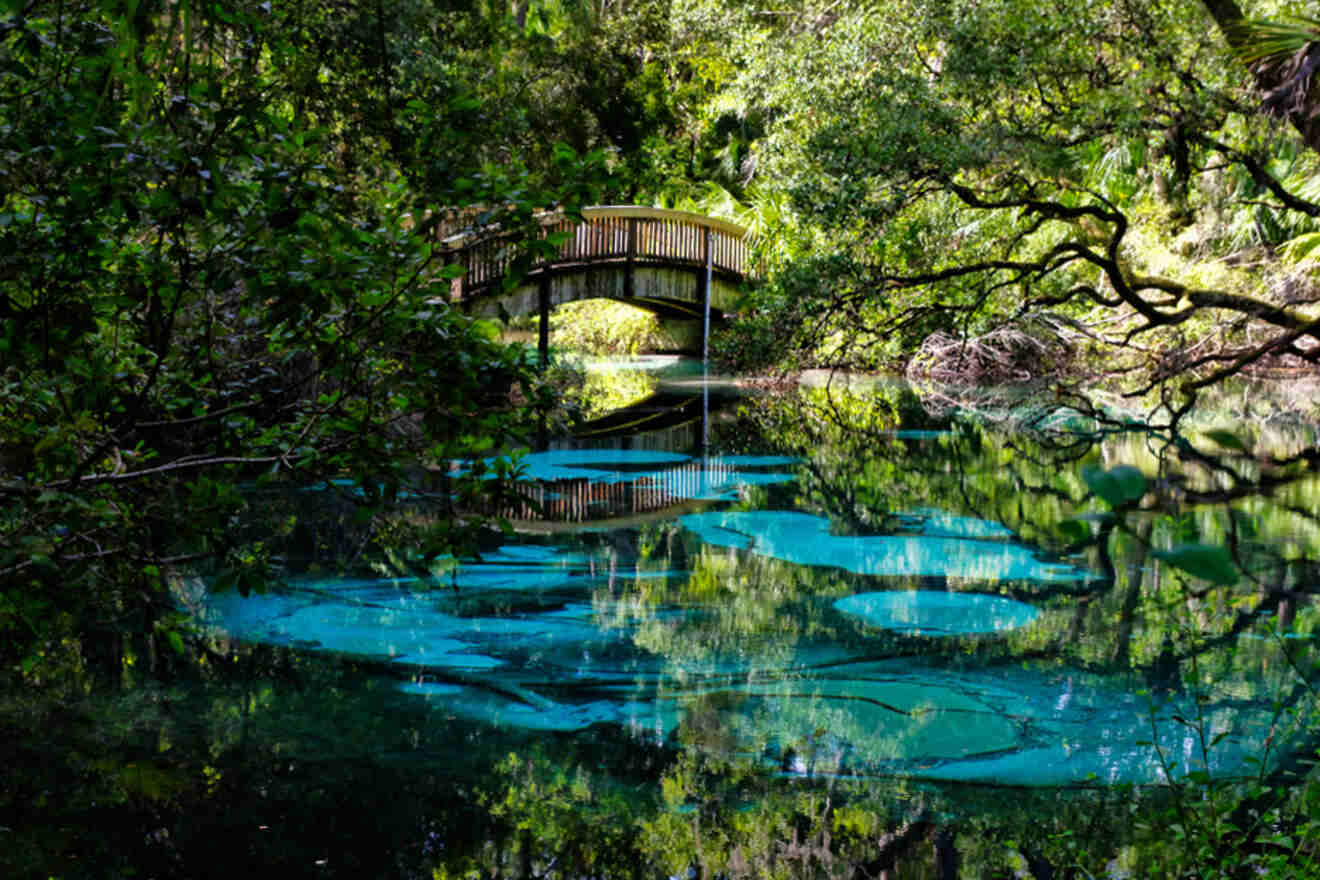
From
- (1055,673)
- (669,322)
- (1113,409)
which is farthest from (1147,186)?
(1055,673)

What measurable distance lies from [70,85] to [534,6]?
120cm

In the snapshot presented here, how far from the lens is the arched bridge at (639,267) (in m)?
14.4

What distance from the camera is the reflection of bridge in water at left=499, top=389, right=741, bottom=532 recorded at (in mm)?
7898

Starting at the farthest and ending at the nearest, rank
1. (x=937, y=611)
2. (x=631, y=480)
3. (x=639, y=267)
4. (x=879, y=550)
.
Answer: (x=639, y=267), (x=631, y=480), (x=879, y=550), (x=937, y=611)

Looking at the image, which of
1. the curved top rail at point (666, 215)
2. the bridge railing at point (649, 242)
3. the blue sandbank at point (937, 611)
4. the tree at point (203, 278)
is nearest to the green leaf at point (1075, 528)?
the tree at point (203, 278)

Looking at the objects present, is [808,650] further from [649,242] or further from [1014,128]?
[649,242]

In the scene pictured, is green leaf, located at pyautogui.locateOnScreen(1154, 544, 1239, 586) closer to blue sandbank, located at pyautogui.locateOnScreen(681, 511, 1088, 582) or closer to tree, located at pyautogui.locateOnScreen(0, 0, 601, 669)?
tree, located at pyautogui.locateOnScreen(0, 0, 601, 669)

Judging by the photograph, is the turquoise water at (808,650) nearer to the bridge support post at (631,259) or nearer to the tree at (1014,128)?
the tree at (1014,128)

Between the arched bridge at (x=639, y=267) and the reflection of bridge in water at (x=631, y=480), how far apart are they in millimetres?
1915

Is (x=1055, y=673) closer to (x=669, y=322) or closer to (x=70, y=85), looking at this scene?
(x=70, y=85)

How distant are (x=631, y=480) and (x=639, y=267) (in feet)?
24.2

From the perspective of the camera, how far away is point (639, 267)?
1619 cm

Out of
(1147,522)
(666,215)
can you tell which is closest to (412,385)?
(1147,522)

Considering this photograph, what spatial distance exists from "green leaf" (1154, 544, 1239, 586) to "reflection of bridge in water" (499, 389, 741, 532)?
4.59m
